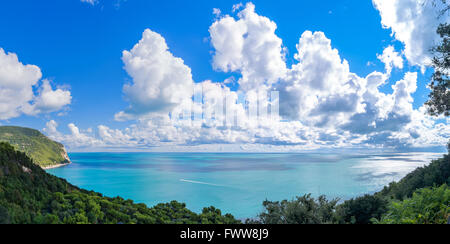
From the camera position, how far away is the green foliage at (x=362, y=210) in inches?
365

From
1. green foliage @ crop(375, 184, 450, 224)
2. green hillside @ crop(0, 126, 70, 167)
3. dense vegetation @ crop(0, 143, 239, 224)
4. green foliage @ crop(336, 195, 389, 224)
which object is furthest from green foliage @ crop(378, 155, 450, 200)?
green hillside @ crop(0, 126, 70, 167)

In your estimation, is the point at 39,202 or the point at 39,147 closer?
the point at 39,202

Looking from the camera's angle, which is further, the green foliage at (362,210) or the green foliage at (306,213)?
the green foliage at (362,210)

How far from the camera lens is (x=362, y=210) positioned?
9516 mm

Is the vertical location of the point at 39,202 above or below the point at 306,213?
above

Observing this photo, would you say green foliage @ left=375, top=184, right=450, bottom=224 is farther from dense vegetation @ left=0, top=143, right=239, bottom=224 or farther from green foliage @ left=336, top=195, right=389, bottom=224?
dense vegetation @ left=0, top=143, right=239, bottom=224

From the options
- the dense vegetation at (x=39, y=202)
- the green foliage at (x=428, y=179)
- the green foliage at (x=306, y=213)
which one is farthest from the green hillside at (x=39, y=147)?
the green foliage at (x=428, y=179)

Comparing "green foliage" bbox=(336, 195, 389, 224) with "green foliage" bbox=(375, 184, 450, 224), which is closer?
"green foliage" bbox=(375, 184, 450, 224)

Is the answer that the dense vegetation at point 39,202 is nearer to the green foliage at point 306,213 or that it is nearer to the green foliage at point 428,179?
the green foliage at point 306,213

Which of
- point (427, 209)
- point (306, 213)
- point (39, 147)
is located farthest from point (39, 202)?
point (39, 147)

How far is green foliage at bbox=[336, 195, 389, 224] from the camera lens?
9.28 meters

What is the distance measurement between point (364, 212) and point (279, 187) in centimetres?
6517

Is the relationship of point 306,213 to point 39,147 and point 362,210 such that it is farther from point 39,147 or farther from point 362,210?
point 39,147

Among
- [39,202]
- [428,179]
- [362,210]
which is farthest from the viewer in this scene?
[428,179]
